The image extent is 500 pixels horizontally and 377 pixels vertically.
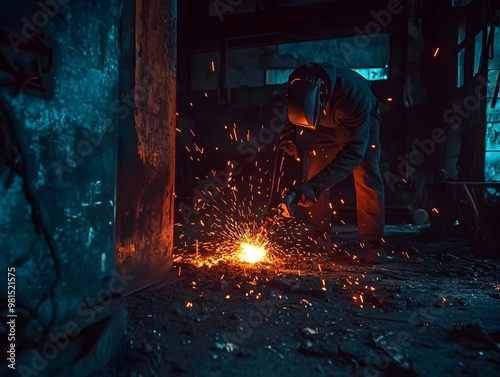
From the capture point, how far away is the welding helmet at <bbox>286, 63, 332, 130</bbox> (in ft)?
8.54

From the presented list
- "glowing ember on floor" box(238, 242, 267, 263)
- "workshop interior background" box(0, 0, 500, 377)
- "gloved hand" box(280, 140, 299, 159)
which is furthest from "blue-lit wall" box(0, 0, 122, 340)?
"gloved hand" box(280, 140, 299, 159)

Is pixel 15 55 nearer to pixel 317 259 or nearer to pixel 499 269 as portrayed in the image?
pixel 317 259

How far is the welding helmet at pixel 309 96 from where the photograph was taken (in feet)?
8.54

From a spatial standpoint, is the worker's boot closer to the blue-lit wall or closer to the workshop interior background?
A: the workshop interior background

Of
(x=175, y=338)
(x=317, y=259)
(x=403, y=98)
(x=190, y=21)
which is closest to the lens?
(x=175, y=338)

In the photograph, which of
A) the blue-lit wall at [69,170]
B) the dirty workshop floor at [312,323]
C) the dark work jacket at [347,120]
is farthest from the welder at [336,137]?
the blue-lit wall at [69,170]

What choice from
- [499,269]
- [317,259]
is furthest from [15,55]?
[499,269]

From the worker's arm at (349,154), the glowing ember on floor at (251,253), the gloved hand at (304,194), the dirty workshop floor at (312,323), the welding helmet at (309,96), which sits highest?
the welding helmet at (309,96)

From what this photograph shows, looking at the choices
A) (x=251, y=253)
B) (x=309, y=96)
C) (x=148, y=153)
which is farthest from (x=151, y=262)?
(x=309, y=96)

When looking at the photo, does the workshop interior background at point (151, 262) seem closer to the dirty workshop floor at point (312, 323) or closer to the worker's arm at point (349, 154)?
the dirty workshop floor at point (312, 323)

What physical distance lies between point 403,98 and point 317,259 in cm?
461

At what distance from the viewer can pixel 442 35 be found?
6543 millimetres

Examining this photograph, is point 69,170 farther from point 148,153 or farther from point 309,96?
point 309,96

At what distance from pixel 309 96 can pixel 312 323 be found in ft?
5.30
